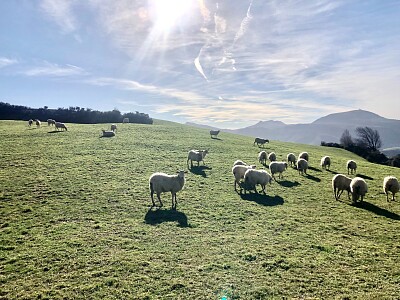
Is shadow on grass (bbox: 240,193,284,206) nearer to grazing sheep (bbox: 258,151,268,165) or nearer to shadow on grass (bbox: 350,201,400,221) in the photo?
shadow on grass (bbox: 350,201,400,221)

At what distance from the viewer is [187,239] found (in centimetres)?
1414

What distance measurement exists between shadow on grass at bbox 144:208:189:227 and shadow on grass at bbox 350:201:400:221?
13379 millimetres

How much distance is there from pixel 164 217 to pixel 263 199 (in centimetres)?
840

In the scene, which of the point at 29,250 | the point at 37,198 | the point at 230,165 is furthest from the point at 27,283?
the point at 230,165

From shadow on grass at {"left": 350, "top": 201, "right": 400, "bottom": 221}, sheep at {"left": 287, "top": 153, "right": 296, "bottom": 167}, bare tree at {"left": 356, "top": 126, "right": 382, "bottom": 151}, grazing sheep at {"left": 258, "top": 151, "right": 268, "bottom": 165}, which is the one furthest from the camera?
bare tree at {"left": 356, "top": 126, "right": 382, "bottom": 151}

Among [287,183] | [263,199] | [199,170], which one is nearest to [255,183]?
[263,199]

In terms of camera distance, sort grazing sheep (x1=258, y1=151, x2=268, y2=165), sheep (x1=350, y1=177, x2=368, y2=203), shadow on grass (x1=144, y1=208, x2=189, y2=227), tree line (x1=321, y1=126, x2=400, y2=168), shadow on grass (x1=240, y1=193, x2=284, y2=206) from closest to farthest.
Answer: shadow on grass (x1=144, y1=208, x2=189, y2=227) → shadow on grass (x1=240, y1=193, x2=284, y2=206) → sheep (x1=350, y1=177, x2=368, y2=203) → grazing sheep (x1=258, y1=151, x2=268, y2=165) → tree line (x1=321, y1=126, x2=400, y2=168)

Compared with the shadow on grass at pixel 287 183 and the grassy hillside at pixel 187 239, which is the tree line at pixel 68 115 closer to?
the grassy hillside at pixel 187 239

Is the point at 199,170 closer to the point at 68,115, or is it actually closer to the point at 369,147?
the point at 68,115

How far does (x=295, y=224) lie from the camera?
1673cm

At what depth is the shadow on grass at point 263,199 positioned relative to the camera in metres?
20.6

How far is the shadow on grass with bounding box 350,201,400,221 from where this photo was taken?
60.7ft

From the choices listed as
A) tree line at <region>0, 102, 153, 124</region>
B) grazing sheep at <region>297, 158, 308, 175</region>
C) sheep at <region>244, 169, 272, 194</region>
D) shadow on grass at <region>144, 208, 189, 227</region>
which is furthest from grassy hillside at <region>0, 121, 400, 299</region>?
tree line at <region>0, 102, 153, 124</region>

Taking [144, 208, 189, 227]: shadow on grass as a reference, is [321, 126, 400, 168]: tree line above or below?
above
